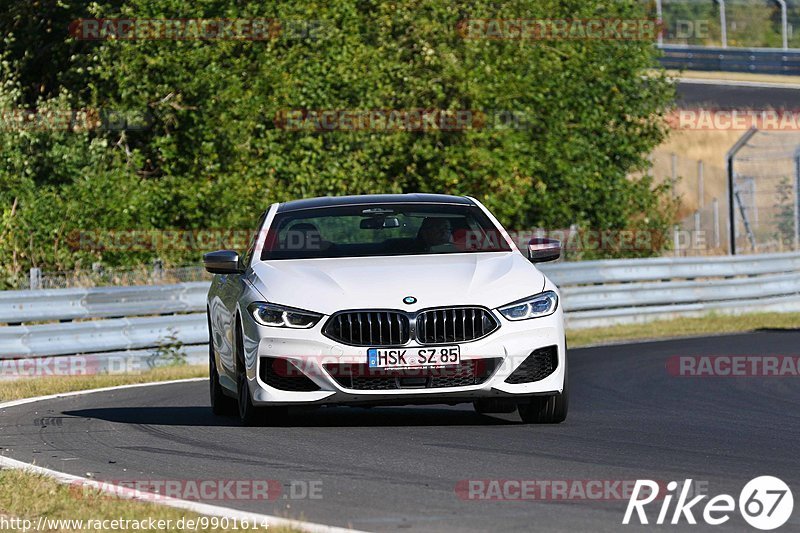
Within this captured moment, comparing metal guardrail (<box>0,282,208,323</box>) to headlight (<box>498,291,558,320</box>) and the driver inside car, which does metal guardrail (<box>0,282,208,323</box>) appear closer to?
the driver inside car

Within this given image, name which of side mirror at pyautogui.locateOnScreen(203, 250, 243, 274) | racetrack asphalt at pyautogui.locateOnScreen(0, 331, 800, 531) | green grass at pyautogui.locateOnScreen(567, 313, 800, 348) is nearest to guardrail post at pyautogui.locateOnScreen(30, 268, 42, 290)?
racetrack asphalt at pyautogui.locateOnScreen(0, 331, 800, 531)

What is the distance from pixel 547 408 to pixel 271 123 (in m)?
16.7

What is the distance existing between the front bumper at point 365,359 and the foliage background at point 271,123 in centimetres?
1393

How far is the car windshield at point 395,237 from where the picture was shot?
32.8ft

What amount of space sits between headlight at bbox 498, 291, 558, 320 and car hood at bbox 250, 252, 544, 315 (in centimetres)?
4

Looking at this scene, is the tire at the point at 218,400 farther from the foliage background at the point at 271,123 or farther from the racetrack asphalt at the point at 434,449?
the foliage background at the point at 271,123

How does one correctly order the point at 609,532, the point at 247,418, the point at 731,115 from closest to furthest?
the point at 609,532, the point at 247,418, the point at 731,115

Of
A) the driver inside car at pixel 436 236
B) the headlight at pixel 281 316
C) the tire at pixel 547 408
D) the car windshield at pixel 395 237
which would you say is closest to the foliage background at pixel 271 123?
the car windshield at pixel 395 237

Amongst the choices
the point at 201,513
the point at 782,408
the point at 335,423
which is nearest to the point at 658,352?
the point at 782,408

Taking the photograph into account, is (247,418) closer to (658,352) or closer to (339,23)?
(658,352)

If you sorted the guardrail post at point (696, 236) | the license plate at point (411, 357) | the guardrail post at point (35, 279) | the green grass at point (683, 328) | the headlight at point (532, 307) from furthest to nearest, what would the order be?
the guardrail post at point (696, 236) → the green grass at point (683, 328) → the guardrail post at point (35, 279) → the headlight at point (532, 307) → the license plate at point (411, 357)

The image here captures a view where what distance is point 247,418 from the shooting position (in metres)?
9.65

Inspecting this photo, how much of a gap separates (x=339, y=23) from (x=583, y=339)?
8492 millimetres

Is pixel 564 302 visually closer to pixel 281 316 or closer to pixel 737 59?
pixel 281 316
